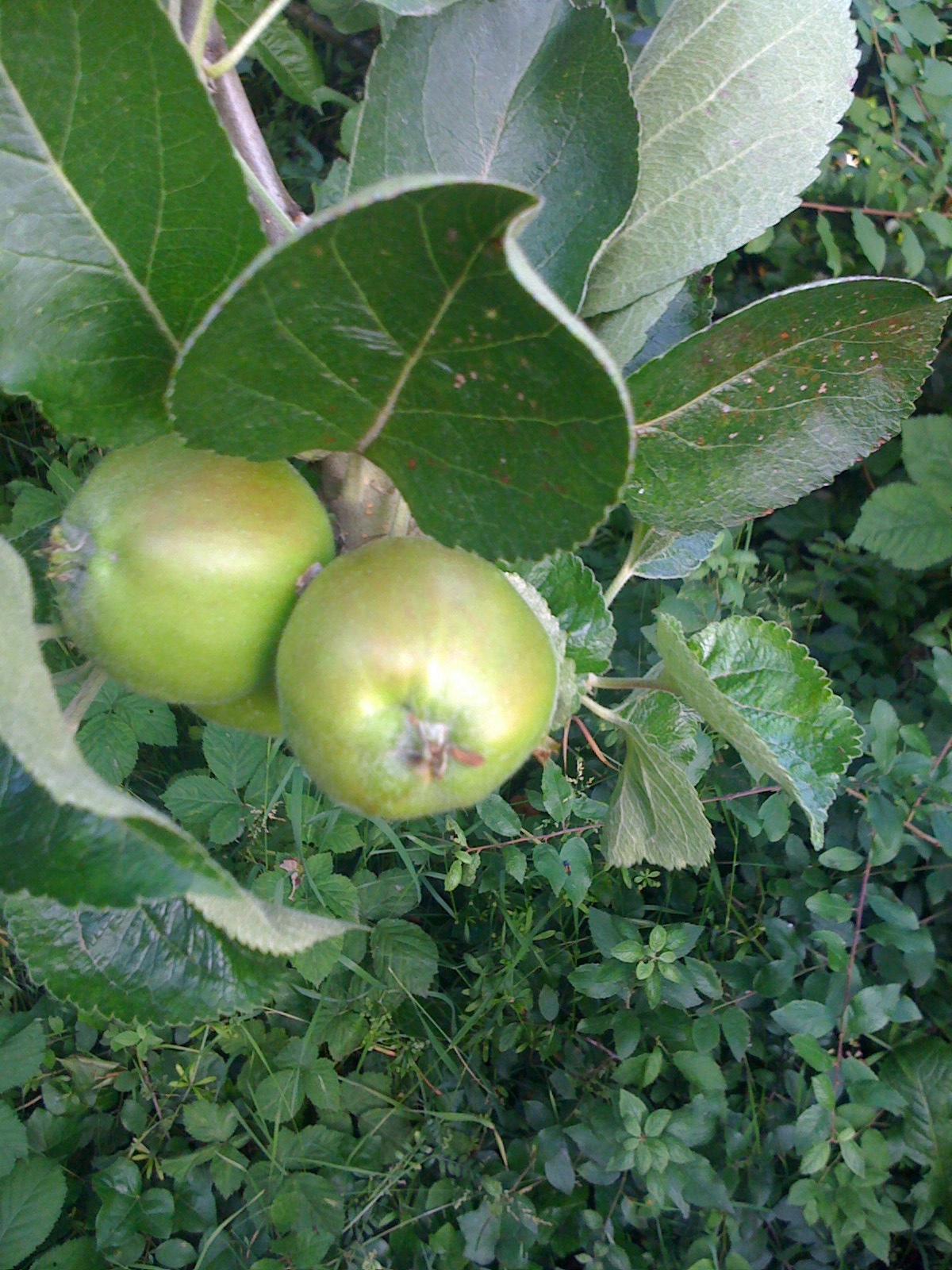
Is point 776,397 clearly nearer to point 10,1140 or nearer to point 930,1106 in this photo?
point 930,1106

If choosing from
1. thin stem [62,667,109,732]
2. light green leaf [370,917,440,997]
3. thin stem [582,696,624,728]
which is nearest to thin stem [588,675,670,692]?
thin stem [582,696,624,728]

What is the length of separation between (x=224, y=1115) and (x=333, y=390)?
1707mm

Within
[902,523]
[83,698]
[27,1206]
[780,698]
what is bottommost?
[27,1206]

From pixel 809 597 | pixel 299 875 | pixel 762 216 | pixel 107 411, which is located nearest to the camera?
pixel 107 411

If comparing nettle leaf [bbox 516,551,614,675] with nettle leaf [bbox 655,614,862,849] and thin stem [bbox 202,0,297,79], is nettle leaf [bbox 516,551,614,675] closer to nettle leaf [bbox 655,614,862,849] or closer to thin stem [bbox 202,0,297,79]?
nettle leaf [bbox 655,614,862,849]

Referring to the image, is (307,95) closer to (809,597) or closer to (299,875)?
(299,875)

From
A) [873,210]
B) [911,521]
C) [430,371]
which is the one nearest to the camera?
[430,371]

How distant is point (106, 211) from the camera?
0.46 m

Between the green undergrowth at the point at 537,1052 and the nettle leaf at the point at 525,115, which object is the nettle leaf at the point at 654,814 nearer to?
the nettle leaf at the point at 525,115

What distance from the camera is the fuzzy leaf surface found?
0.62 m

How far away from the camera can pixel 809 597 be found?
231cm

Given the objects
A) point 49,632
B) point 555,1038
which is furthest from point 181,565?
point 555,1038

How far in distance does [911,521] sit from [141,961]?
77.2 inches

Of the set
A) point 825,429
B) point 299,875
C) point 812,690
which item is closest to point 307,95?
point 825,429
